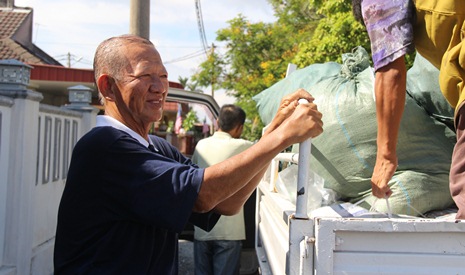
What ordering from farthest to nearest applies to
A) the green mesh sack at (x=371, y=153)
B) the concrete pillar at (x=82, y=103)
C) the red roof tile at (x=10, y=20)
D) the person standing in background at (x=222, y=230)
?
the red roof tile at (x=10, y=20), the concrete pillar at (x=82, y=103), the person standing in background at (x=222, y=230), the green mesh sack at (x=371, y=153)

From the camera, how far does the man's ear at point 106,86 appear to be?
1.74 metres

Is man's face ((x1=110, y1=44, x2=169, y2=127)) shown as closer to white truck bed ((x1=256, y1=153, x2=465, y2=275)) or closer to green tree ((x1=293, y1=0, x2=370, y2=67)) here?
white truck bed ((x1=256, y1=153, x2=465, y2=275))

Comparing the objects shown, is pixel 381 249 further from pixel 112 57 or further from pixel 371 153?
pixel 371 153

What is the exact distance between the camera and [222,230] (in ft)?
14.4

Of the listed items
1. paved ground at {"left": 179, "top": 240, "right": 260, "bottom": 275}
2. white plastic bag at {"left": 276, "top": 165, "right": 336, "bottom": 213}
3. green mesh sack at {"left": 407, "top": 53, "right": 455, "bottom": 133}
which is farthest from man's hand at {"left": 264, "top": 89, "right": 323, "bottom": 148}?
paved ground at {"left": 179, "top": 240, "right": 260, "bottom": 275}

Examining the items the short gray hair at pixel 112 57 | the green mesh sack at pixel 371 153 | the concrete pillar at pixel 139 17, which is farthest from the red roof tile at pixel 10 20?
the short gray hair at pixel 112 57

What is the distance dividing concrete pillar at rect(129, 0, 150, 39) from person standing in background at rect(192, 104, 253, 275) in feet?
8.07

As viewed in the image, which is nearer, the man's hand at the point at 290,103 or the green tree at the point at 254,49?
the man's hand at the point at 290,103

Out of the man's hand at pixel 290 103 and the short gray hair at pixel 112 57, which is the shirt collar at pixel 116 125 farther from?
the man's hand at pixel 290 103

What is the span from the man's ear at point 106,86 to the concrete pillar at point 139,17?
494 centimetres

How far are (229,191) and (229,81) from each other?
15.5 m

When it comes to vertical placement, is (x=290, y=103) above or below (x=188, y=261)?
above

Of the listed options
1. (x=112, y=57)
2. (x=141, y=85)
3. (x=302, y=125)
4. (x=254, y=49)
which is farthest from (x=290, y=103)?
(x=254, y=49)

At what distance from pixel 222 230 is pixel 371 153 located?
6.36 ft
